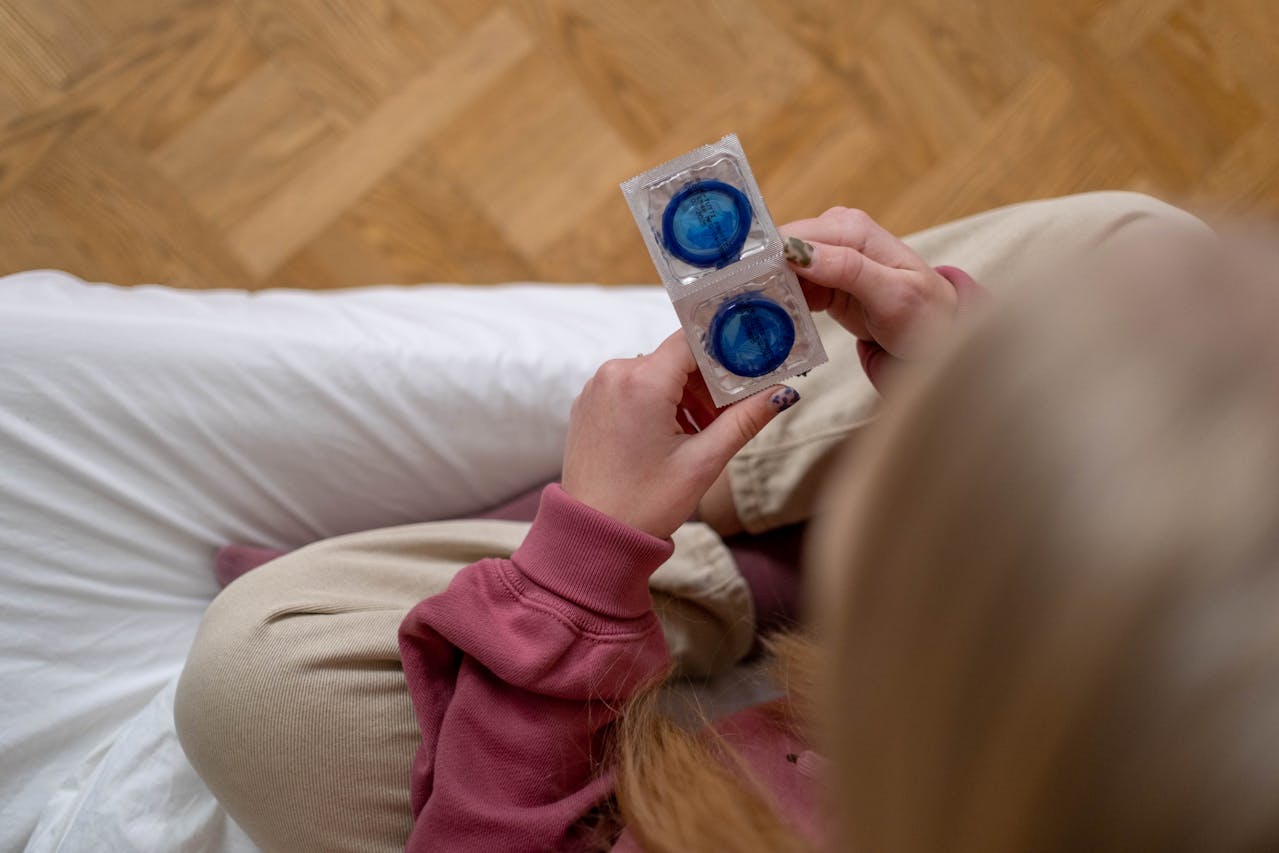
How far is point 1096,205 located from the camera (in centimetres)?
60

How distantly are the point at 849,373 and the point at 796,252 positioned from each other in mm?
194

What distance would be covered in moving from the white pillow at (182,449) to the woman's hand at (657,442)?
22 cm

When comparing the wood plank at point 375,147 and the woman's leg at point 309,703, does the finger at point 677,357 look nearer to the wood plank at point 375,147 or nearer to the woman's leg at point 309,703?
the woman's leg at point 309,703

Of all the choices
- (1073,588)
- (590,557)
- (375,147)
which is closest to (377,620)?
(590,557)

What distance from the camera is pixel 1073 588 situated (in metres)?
0.22

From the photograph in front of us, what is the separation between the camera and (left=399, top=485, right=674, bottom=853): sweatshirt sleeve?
0.46 m

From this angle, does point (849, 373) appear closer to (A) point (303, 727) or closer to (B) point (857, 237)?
(B) point (857, 237)

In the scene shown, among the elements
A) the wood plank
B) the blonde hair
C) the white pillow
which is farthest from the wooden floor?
the blonde hair

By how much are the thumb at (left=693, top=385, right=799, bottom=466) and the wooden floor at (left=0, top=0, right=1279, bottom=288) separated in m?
0.48

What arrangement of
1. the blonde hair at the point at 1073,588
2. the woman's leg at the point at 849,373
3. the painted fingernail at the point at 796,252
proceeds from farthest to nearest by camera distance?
1. the woman's leg at the point at 849,373
2. the painted fingernail at the point at 796,252
3. the blonde hair at the point at 1073,588

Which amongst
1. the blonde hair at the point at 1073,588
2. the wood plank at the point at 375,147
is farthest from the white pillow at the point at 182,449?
the blonde hair at the point at 1073,588

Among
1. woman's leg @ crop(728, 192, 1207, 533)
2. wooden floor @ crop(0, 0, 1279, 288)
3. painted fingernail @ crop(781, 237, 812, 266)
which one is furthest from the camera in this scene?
wooden floor @ crop(0, 0, 1279, 288)

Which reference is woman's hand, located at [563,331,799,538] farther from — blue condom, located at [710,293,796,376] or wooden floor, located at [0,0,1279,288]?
wooden floor, located at [0,0,1279,288]

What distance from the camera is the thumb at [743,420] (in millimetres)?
465
